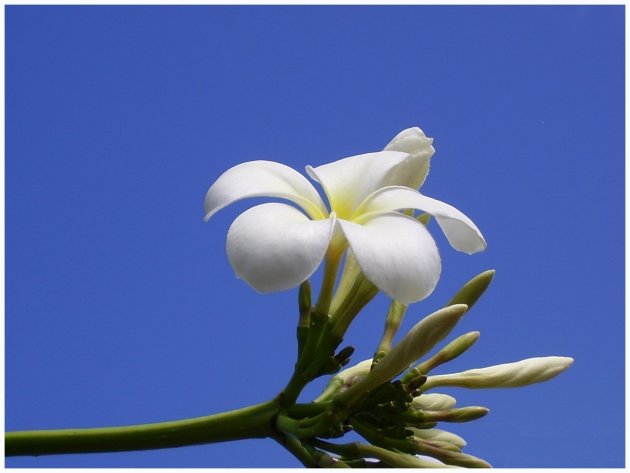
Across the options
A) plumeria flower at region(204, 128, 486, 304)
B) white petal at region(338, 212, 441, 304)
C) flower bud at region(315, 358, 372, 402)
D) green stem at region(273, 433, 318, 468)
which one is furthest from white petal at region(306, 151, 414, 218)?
green stem at region(273, 433, 318, 468)

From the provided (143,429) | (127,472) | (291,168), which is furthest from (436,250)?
(127,472)

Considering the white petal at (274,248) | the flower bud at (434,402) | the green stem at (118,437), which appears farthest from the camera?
the flower bud at (434,402)

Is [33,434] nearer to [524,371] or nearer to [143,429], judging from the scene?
[143,429]

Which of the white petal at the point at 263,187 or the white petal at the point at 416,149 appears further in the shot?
the white petal at the point at 416,149

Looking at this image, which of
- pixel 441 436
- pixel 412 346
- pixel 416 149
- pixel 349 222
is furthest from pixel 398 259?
pixel 441 436

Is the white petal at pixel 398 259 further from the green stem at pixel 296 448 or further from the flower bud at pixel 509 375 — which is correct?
the flower bud at pixel 509 375

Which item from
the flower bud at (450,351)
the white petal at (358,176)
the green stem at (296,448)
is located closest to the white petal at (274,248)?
the white petal at (358,176)

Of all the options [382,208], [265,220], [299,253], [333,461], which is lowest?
Result: [333,461]
